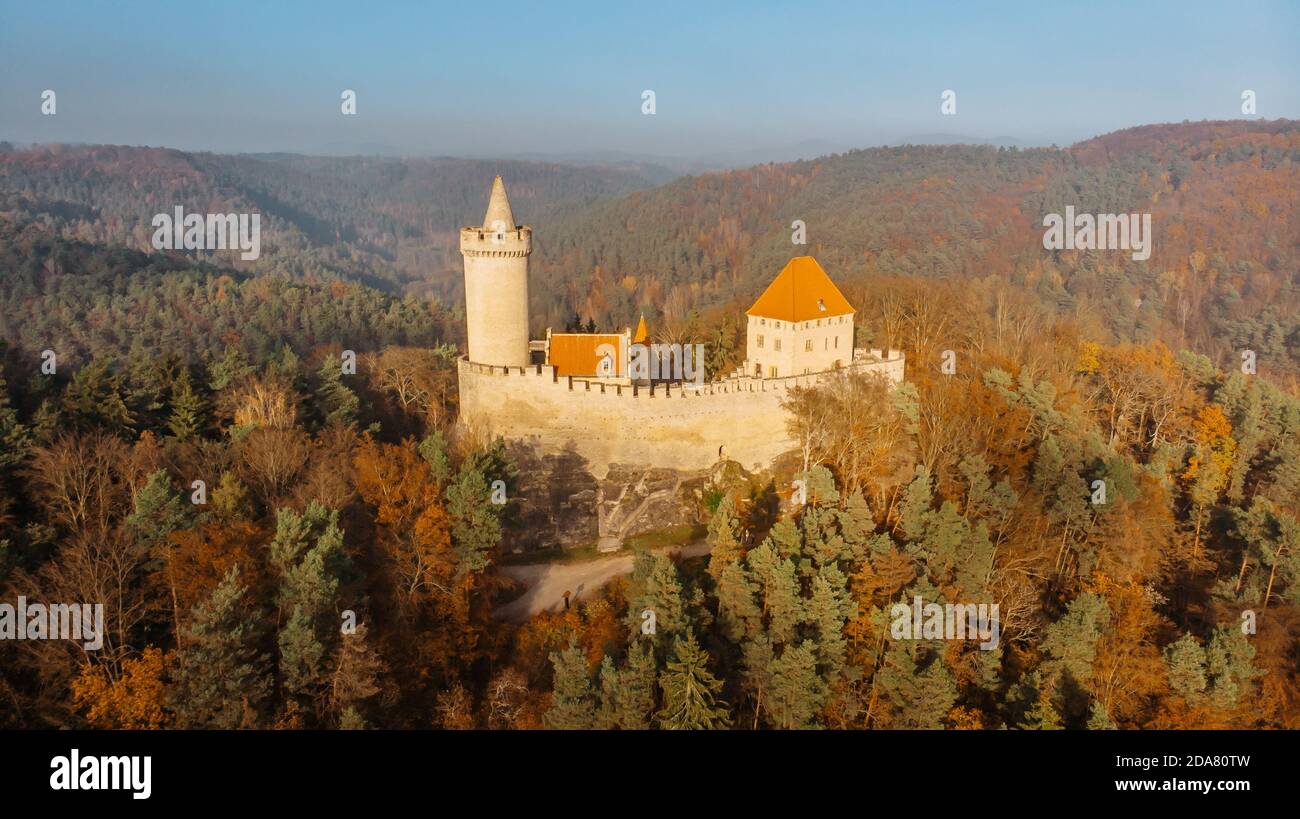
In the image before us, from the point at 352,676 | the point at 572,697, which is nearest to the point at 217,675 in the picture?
the point at 352,676

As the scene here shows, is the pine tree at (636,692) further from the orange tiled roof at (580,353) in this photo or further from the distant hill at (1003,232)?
the distant hill at (1003,232)

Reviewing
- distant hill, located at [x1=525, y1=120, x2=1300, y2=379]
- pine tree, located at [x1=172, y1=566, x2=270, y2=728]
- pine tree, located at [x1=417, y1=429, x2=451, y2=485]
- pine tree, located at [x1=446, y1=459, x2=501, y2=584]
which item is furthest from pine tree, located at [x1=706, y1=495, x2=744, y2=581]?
distant hill, located at [x1=525, y1=120, x2=1300, y2=379]

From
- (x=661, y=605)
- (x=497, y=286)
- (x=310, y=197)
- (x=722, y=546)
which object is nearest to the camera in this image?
(x=661, y=605)

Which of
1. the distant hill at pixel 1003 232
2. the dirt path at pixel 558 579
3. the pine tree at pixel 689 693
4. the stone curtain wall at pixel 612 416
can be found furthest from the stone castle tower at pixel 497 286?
the distant hill at pixel 1003 232

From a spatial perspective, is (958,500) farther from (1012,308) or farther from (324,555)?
(1012,308)

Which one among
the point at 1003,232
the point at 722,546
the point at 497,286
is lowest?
the point at 722,546

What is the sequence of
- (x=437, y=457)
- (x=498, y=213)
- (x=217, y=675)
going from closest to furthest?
(x=217, y=675) < (x=437, y=457) < (x=498, y=213)

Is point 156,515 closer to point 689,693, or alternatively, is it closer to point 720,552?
point 689,693
